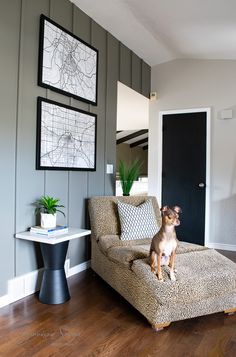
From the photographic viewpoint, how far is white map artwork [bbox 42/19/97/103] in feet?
8.98

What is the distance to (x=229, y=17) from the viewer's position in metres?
2.81

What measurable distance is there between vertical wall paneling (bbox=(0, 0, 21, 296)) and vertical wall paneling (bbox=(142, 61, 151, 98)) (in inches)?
95.8

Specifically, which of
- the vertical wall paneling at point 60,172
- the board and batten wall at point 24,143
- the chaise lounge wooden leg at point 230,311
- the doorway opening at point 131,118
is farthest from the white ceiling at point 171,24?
the chaise lounge wooden leg at point 230,311

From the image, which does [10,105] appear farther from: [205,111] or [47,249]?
[205,111]

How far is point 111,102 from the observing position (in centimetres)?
376

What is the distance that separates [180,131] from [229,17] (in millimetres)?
1934

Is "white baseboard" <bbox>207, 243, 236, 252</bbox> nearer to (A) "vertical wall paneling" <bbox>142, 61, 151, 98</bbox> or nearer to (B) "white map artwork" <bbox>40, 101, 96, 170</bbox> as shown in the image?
(B) "white map artwork" <bbox>40, 101, 96, 170</bbox>

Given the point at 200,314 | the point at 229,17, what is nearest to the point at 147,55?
the point at 229,17

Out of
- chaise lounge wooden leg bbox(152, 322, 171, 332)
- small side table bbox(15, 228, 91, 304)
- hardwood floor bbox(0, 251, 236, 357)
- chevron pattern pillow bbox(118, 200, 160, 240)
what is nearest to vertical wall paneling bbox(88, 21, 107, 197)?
chevron pattern pillow bbox(118, 200, 160, 240)

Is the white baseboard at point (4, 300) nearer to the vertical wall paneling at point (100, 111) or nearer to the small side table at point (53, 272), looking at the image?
the small side table at point (53, 272)

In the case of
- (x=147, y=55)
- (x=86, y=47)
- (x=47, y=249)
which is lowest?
(x=47, y=249)

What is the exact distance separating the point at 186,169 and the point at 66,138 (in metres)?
2.19

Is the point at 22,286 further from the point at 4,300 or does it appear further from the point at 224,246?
the point at 224,246

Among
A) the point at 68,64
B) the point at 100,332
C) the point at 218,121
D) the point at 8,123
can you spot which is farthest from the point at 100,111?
the point at 100,332
